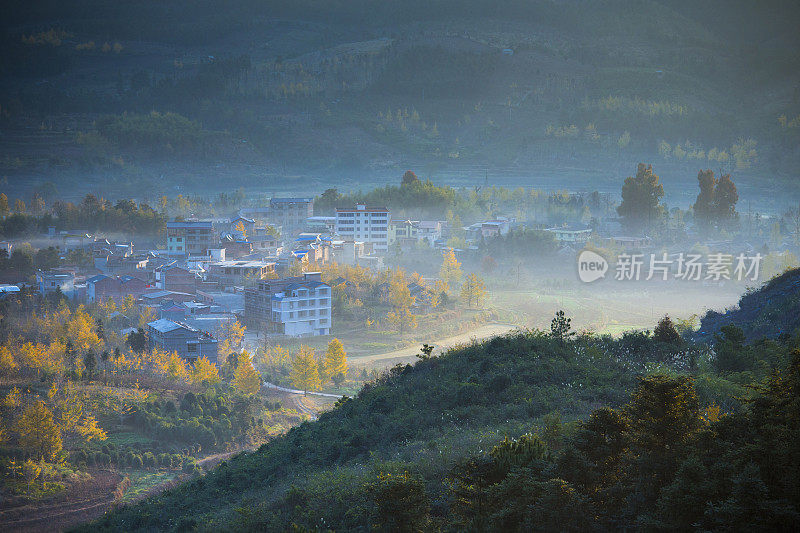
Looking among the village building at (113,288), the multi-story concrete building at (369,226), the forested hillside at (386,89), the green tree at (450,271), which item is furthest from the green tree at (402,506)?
the forested hillside at (386,89)

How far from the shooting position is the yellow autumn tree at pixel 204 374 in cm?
1794

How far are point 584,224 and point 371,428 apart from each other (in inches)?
1398

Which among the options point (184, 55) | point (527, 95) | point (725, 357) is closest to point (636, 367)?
point (725, 357)

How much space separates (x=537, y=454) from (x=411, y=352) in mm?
16518

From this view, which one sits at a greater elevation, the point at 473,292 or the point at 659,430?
the point at 659,430

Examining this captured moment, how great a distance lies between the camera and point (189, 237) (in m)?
34.8

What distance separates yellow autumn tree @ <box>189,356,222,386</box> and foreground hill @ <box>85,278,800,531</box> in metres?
6.98

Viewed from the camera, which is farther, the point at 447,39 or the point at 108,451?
the point at 447,39

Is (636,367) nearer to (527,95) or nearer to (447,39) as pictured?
(527,95)

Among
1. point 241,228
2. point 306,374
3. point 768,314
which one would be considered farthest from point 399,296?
point 768,314

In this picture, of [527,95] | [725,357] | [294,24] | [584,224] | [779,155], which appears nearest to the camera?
[725,357]

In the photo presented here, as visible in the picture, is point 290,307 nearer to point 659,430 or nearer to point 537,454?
point 537,454

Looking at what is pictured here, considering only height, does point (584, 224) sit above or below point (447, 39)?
below

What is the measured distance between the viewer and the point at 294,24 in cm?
10400
